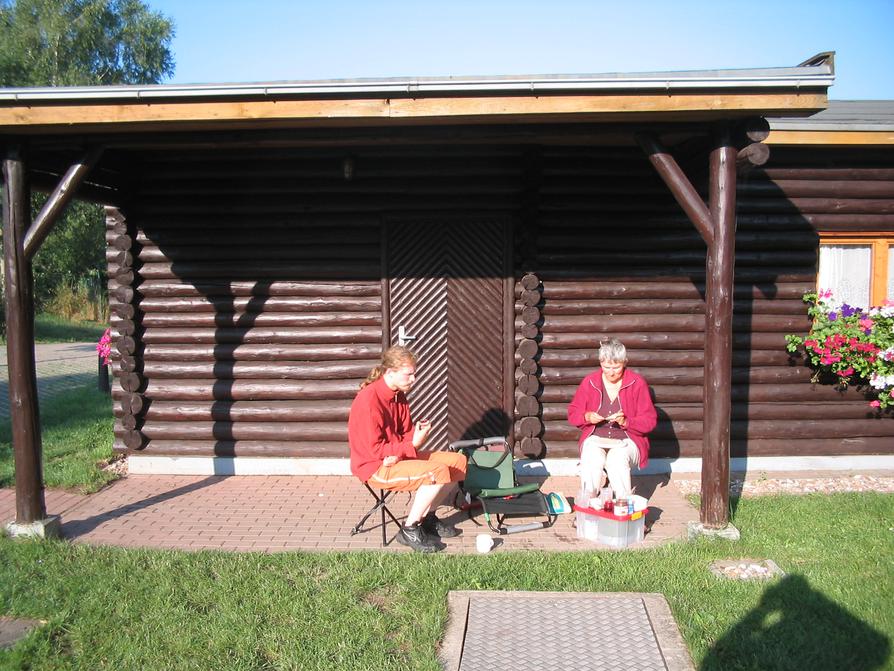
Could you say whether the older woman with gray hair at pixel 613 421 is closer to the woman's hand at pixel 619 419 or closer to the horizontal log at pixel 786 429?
the woman's hand at pixel 619 419

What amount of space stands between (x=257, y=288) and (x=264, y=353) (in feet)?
2.13

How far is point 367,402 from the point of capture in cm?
495

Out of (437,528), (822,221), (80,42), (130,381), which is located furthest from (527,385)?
(80,42)

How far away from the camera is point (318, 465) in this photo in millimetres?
7051

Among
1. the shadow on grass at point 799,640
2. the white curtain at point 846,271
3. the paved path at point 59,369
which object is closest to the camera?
the shadow on grass at point 799,640

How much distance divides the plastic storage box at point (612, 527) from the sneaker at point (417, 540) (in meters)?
1.08

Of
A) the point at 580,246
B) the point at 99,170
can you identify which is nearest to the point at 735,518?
the point at 580,246

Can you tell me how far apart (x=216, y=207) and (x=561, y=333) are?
141 inches

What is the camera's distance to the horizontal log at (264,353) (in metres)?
7.10

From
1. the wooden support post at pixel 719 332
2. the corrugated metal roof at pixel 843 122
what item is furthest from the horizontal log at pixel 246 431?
the corrugated metal roof at pixel 843 122

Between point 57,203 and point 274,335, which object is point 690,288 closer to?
point 274,335

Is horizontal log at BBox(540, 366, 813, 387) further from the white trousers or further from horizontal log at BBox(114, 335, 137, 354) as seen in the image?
horizontal log at BBox(114, 335, 137, 354)

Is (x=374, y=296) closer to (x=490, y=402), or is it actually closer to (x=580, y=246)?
(x=490, y=402)

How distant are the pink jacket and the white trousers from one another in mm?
79
